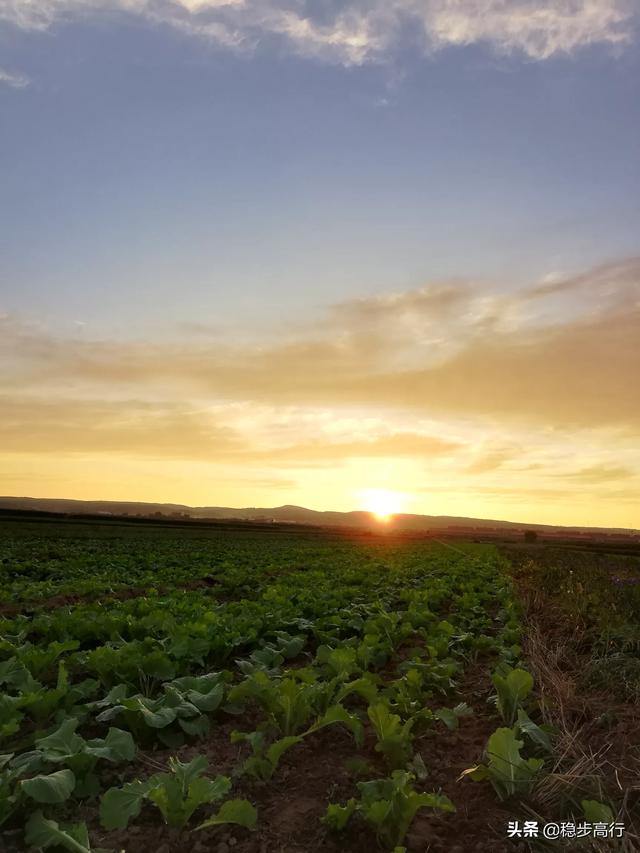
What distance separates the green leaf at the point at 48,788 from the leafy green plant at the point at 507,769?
243 cm

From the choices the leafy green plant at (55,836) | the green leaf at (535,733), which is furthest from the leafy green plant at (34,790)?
the green leaf at (535,733)

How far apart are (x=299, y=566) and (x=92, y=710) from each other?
1965 cm

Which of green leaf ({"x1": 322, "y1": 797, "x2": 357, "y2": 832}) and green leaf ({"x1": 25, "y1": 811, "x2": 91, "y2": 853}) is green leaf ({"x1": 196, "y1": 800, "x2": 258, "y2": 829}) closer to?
green leaf ({"x1": 322, "y1": 797, "x2": 357, "y2": 832})

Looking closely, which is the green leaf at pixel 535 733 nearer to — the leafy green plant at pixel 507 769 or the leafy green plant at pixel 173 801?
the leafy green plant at pixel 507 769

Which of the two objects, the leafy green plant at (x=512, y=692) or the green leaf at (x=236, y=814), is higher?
the leafy green plant at (x=512, y=692)

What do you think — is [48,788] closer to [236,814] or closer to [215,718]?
[236,814]

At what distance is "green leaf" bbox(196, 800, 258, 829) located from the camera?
331cm

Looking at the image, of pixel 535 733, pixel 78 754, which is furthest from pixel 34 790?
pixel 535 733

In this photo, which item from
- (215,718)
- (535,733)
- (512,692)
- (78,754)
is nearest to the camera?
(78,754)

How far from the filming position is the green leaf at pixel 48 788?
11.0 ft

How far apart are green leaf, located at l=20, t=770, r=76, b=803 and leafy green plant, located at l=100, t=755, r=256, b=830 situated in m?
0.22

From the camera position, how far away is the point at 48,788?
3381mm

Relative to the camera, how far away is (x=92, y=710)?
16.6ft

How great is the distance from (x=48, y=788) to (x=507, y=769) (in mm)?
2745
